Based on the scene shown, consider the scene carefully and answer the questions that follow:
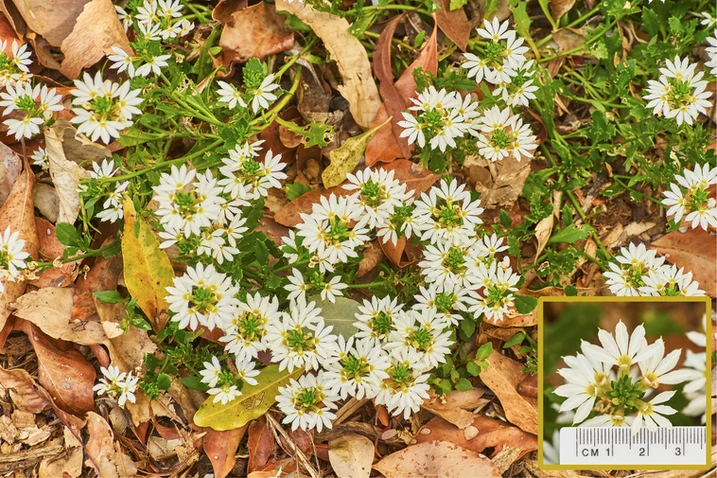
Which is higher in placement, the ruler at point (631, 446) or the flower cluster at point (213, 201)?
the flower cluster at point (213, 201)

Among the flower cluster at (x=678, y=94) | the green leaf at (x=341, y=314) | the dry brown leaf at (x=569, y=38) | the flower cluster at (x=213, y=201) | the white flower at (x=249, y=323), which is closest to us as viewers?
the flower cluster at (x=213, y=201)

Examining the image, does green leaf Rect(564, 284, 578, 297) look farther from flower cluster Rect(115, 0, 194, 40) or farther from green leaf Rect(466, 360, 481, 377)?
flower cluster Rect(115, 0, 194, 40)

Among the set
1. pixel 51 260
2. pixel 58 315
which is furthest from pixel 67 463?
pixel 51 260

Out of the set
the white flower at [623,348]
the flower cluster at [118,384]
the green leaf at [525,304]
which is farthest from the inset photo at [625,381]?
the flower cluster at [118,384]

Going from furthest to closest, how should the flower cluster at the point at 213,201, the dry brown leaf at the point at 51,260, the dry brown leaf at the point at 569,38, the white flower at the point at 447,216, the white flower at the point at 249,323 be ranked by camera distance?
the dry brown leaf at the point at 569,38 < the dry brown leaf at the point at 51,260 < the white flower at the point at 447,216 < the white flower at the point at 249,323 < the flower cluster at the point at 213,201

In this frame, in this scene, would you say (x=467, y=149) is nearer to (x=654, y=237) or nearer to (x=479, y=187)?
(x=479, y=187)

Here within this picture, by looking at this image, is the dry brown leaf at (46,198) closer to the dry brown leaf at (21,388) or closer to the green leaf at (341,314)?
the dry brown leaf at (21,388)

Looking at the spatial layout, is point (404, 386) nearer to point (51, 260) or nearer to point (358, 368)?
point (358, 368)

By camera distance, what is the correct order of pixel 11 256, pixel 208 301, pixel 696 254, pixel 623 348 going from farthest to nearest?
pixel 696 254, pixel 623 348, pixel 11 256, pixel 208 301
